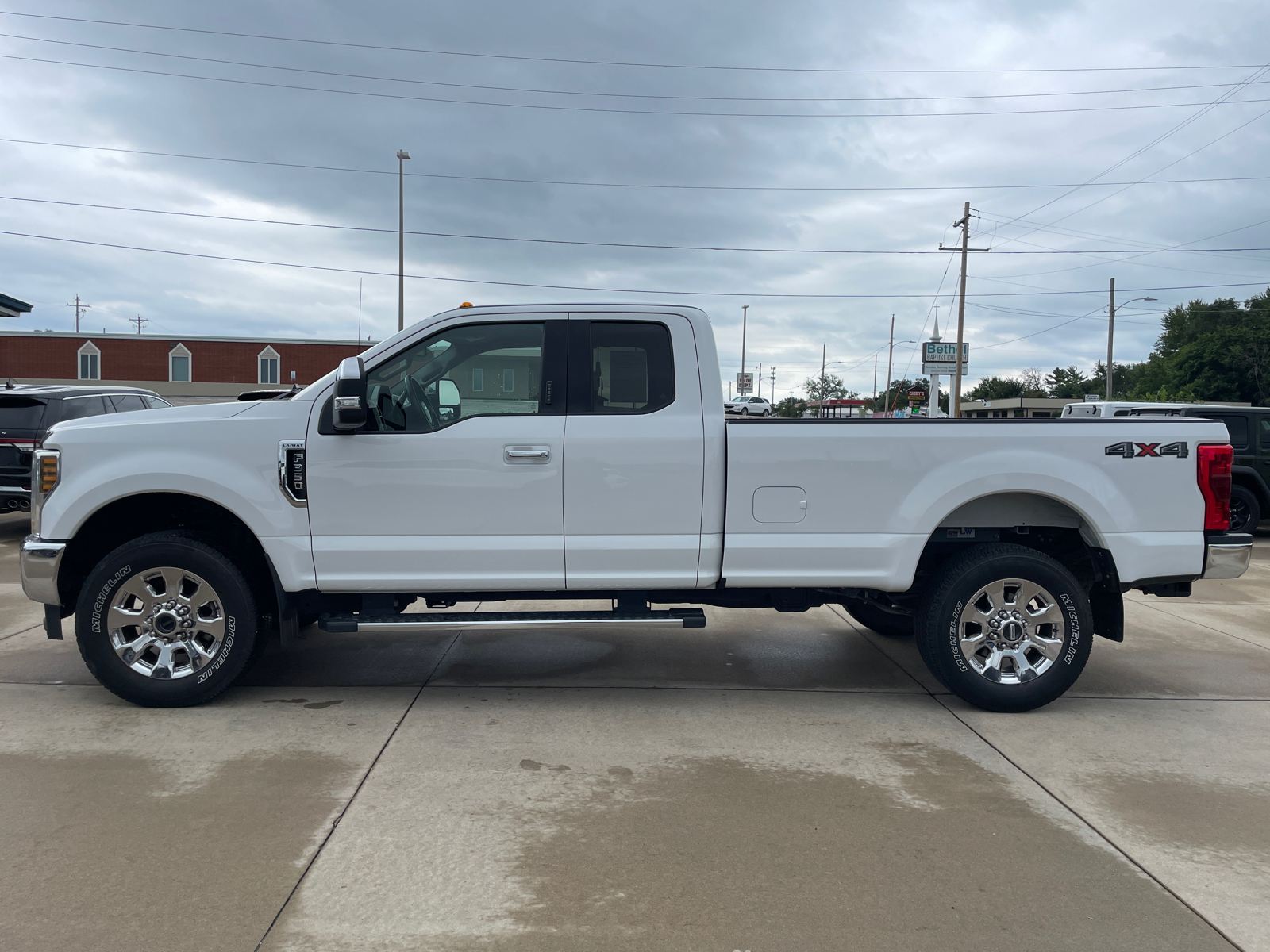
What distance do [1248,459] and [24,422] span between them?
616 inches

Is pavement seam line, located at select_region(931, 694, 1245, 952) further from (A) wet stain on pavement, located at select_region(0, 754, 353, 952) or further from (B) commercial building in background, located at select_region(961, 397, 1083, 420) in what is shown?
(B) commercial building in background, located at select_region(961, 397, 1083, 420)

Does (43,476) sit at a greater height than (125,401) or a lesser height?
lesser

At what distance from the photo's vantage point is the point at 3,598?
7.54 meters

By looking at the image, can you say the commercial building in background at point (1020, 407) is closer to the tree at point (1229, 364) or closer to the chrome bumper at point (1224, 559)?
the tree at point (1229, 364)

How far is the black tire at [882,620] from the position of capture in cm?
650

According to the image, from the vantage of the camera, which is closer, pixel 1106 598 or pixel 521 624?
pixel 521 624

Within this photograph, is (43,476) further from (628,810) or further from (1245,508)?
(1245,508)

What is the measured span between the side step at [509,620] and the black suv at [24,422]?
695cm

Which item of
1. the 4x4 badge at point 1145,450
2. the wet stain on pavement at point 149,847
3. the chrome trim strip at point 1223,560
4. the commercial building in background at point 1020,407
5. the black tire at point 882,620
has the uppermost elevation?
the commercial building in background at point 1020,407

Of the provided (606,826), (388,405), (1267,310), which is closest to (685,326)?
(388,405)

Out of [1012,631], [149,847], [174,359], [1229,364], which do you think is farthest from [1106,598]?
[174,359]

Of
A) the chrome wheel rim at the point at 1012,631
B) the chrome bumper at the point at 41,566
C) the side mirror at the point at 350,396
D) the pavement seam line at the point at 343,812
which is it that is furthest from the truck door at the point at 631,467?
the chrome bumper at the point at 41,566

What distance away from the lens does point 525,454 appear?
4676mm

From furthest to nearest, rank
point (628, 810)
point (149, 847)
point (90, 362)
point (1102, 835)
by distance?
1. point (90, 362)
2. point (628, 810)
3. point (1102, 835)
4. point (149, 847)
